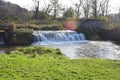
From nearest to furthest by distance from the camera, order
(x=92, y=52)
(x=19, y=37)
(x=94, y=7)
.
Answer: (x=92, y=52)
(x=19, y=37)
(x=94, y=7)

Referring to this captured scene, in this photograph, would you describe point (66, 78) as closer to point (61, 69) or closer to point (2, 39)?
point (61, 69)

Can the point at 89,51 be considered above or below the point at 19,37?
below

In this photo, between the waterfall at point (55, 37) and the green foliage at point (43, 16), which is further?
the green foliage at point (43, 16)

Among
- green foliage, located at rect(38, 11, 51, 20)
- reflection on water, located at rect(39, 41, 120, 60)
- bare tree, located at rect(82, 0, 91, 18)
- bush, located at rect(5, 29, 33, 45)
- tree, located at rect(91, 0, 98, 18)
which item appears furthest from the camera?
bare tree, located at rect(82, 0, 91, 18)

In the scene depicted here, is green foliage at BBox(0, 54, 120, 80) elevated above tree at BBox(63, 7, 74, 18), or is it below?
below

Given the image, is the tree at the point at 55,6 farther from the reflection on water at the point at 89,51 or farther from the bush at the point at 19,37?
the reflection on water at the point at 89,51

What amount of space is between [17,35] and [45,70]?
18.2m

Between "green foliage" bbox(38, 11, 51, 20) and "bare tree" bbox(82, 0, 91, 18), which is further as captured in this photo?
"bare tree" bbox(82, 0, 91, 18)

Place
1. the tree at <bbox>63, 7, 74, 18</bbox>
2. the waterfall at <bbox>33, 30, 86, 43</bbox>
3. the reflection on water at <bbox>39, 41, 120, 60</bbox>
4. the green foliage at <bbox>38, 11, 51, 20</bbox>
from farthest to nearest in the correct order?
1. the tree at <bbox>63, 7, 74, 18</bbox>
2. the green foliage at <bbox>38, 11, 51, 20</bbox>
3. the waterfall at <bbox>33, 30, 86, 43</bbox>
4. the reflection on water at <bbox>39, 41, 120, 60</bbox>

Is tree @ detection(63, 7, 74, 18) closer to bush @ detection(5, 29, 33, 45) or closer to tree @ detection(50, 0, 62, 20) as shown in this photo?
tree @ detection(50, 0, 62, 20)

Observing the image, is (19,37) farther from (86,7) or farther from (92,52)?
(86,7)

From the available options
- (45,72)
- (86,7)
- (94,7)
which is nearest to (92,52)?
(45,72)

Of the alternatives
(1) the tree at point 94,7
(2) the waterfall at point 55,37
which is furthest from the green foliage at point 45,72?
(1) the tree at point 94,7

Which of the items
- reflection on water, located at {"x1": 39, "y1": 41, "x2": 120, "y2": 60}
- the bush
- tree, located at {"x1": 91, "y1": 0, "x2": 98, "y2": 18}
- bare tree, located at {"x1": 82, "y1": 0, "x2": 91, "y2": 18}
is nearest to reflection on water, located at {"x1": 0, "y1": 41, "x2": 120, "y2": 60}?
reflection on water, located at {"x1": 39, "y1": 41, "x2": 120, "y2": 60}
